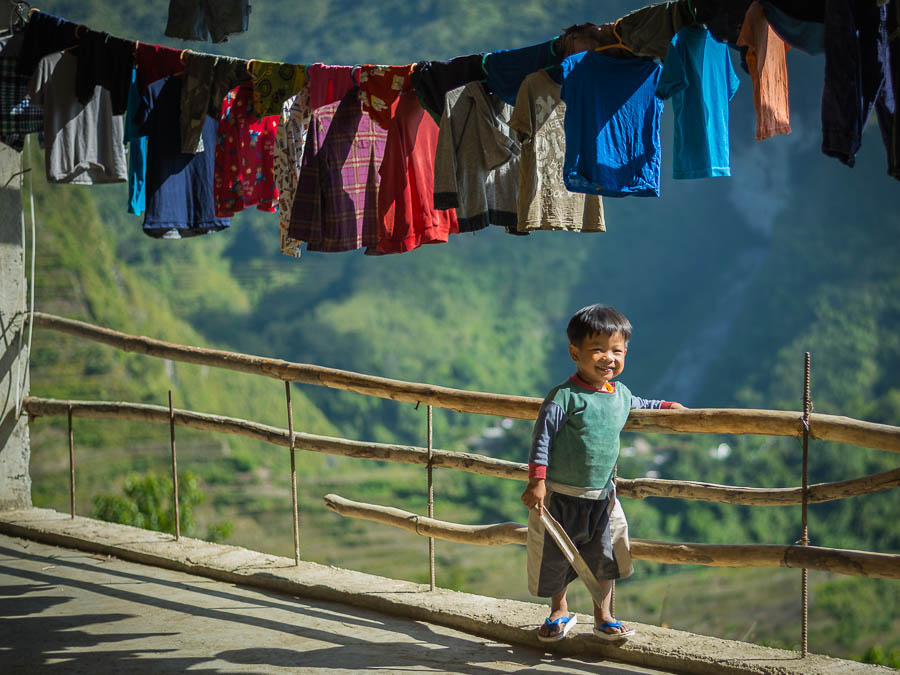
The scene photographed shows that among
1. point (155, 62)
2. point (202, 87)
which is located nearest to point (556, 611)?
point (202, 87)

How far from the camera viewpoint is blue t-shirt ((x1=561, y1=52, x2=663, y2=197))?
2469 mm

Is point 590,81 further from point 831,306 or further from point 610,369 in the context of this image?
point 831,306

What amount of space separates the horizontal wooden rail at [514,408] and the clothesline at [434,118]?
44 cm

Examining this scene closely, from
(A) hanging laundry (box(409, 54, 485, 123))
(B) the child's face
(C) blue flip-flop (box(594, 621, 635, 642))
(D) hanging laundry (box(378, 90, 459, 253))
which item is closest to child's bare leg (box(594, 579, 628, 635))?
(C) blue flip-flop (box(594, 621, 635, 642))

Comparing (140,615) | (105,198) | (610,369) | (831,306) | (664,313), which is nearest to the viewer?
(610,369)

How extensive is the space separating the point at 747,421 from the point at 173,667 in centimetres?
155

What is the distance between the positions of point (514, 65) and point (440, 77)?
25 centimetres

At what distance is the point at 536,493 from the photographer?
86.2 inches

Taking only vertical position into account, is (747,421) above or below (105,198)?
below

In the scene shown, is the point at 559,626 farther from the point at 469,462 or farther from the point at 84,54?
the point at 84,54

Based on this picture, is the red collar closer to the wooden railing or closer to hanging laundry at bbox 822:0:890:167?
the wooden railing

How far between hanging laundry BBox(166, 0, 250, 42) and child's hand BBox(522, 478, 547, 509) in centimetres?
Answer: 219

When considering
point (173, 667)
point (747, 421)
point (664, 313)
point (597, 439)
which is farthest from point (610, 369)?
point (664, 313)

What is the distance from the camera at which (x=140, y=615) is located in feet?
9.00
